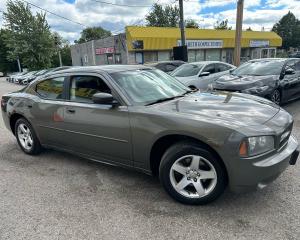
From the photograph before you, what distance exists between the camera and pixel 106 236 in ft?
8.61

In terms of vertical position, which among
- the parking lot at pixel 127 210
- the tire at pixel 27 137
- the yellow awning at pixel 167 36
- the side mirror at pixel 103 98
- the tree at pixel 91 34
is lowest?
the parking lot at pixel 127 210

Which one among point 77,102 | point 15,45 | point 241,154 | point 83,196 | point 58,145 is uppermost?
point 15,45

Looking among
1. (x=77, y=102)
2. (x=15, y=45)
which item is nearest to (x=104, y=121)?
(x=77, y=102)

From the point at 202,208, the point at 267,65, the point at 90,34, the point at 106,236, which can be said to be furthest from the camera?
the point at 90,34

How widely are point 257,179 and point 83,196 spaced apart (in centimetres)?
203

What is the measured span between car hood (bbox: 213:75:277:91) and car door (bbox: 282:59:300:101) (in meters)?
0.49

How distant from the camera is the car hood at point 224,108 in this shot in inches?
115

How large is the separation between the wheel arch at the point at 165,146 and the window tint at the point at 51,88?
1.84 meters

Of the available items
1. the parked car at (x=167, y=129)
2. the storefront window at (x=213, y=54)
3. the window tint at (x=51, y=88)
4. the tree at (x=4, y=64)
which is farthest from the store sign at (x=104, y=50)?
the tree at (x=4, y=64)

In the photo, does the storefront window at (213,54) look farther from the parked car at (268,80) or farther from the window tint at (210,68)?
the parked car at (268,80)

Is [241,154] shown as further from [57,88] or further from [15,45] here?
[15,45]

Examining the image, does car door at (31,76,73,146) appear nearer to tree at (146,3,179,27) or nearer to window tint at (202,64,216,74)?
window tint at (202,64,216,74)

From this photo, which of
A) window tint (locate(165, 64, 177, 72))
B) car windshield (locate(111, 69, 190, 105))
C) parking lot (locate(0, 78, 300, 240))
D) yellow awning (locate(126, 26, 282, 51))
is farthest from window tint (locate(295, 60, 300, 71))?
yellow awning (locate(126, 26, 282, 51))

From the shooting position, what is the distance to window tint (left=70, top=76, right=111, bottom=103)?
3.75 meters
